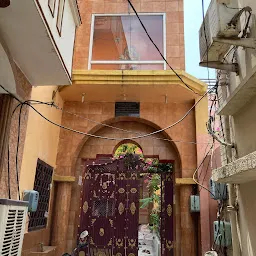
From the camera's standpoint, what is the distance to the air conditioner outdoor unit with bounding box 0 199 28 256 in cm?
304

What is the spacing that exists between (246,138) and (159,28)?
5.40 metres

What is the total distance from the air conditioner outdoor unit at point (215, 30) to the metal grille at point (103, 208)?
501cm

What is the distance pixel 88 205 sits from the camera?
7.38 metres

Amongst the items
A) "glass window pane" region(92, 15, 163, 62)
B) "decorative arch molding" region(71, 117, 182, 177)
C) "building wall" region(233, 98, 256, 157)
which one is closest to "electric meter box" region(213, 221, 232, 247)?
"building wall" region(233, 98, 256, 157)

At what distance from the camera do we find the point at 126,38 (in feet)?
26.2

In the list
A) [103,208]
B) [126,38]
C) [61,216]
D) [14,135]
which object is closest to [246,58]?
[14,135]

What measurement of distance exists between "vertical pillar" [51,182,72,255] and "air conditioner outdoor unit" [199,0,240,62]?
5023 mm

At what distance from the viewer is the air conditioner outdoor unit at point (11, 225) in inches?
119

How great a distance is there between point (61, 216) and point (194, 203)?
3.29m

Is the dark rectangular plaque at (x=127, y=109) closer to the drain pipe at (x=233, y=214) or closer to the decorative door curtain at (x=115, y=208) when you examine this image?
the decorative door curtain at (x=115, y=208)

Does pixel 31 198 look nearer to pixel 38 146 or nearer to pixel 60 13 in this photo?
pixel 38 146

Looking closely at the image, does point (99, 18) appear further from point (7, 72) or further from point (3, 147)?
point (3, 147)

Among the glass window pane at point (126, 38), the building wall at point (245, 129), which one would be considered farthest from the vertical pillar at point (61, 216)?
the building wall at point (245, 129)

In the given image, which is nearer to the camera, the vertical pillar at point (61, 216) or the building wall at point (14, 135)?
the building wall at point (14, 135)
